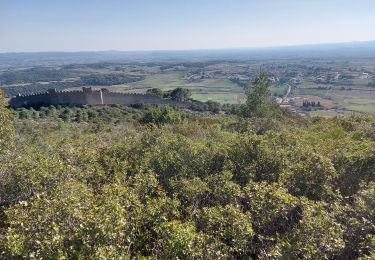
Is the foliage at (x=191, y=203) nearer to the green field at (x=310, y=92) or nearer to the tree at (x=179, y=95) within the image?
the tree at (x=179, y=95)

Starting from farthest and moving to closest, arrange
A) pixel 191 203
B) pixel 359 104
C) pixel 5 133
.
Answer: pixel 359 104 → pixel 5 133 → pixel 191 203

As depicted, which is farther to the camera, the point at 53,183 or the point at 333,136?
the point at 333,136

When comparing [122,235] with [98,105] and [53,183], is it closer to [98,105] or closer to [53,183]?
[53,183]

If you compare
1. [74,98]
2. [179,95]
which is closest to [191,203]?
[74,98]

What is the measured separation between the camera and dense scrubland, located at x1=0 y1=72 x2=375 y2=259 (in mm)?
8055

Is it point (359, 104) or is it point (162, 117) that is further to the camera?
point (359, 104)

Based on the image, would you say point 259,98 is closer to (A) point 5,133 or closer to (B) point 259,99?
(B) point 259,99

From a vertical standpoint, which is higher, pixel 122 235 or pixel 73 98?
pixel 122 235

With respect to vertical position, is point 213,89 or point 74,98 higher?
point 74,98

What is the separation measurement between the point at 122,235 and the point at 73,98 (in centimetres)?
5752

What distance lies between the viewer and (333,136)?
2364cm

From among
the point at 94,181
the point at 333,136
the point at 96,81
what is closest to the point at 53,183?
the point at 94,181

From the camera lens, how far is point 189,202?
11.9 meters

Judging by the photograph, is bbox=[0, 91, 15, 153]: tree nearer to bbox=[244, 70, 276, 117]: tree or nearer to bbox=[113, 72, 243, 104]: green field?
bbox=[244, 70, 276, 117]: tree
